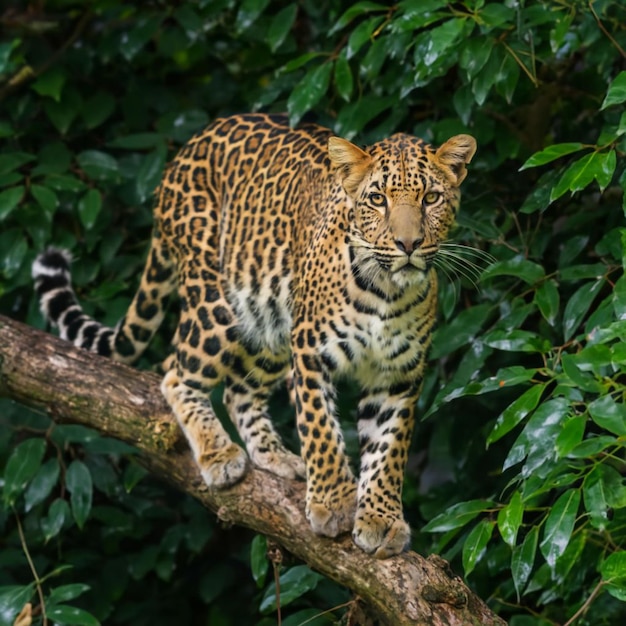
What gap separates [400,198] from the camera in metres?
4.97

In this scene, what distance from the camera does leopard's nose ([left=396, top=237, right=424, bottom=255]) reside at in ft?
16.0

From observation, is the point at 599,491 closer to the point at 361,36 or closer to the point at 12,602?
the point at 361,36

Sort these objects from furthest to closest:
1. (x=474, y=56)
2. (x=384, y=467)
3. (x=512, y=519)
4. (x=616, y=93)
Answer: (x=474, y=56), (x=384, y=467), (x=616, y=93), (x=512, y=519)

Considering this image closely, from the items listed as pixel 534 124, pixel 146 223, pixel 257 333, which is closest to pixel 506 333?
pixel 257 333

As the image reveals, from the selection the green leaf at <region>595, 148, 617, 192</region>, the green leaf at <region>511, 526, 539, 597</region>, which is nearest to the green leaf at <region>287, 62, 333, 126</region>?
the green leaf at <region>595, 148, 617, 192</region>

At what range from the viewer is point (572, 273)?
5.51m

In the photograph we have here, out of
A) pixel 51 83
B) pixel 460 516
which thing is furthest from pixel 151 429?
pixel 51 83

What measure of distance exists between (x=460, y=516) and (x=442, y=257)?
3.53ft

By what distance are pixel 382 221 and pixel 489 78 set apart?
Answer: 1210mm

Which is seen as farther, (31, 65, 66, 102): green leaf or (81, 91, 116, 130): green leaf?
(81, 91, 116, 130): green leaf

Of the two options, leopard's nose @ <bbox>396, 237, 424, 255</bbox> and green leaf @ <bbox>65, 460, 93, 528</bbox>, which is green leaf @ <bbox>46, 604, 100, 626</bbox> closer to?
green leaf @ <bbox>65, 460, 93, 528</bbox>

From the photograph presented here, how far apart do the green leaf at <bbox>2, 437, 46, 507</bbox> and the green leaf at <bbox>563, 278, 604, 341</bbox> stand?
9.26 ft

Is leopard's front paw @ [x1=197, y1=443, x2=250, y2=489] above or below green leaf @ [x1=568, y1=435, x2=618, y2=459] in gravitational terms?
below

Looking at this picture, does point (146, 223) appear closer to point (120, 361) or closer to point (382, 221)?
point (120, 361)
